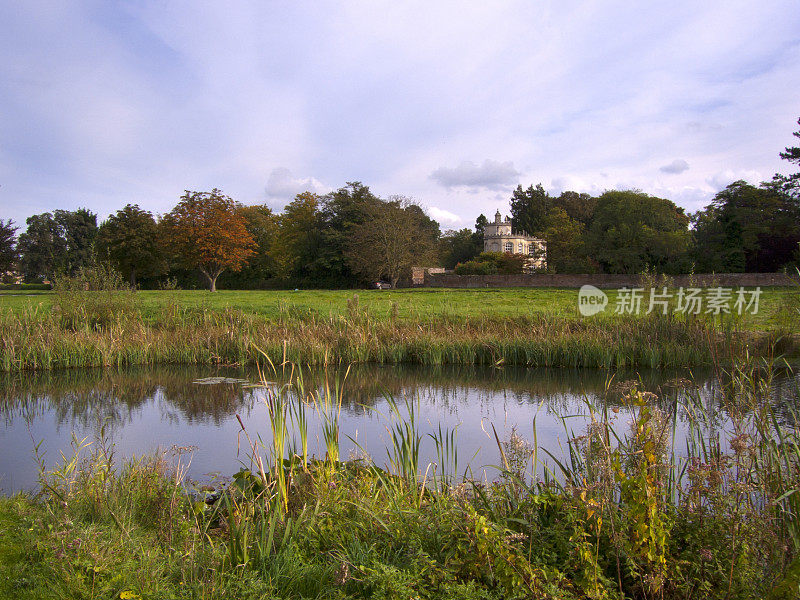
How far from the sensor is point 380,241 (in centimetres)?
3741

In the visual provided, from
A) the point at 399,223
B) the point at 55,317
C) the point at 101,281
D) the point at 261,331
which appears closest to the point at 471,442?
the point at 261,331

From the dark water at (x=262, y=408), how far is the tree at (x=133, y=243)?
35.8m

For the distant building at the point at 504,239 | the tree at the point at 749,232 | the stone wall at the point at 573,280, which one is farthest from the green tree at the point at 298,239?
the tree at the point at 749,232

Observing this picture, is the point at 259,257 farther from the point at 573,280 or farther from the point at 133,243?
the point at 573,280

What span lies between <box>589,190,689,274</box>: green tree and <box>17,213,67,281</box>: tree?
50.0m

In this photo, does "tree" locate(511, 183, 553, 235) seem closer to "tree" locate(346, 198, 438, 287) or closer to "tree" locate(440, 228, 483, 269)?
"tree" locate(440, 228, 483, 269)

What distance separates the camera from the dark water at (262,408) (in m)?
5.91

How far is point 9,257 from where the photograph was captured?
101ft

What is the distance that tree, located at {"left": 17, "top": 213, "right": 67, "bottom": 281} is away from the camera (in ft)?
191

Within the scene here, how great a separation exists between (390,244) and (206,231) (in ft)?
39.2

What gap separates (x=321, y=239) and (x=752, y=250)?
30.6 m

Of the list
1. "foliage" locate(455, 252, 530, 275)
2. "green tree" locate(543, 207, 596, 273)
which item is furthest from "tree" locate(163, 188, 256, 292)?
"green tree" locate(543, 207, 596, 273)

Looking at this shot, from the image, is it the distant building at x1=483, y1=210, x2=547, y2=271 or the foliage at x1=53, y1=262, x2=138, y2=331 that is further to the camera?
the distant building at x1=483, y1=210, x2=547, y2=271

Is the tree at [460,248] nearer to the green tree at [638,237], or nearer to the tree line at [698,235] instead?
the tree line at [698,235]
